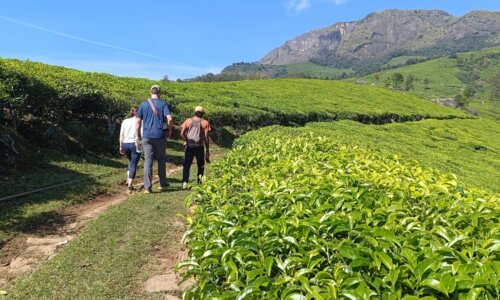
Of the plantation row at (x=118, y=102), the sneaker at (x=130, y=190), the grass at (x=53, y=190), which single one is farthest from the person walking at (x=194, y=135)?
the plantation row at (x=118, y=102)

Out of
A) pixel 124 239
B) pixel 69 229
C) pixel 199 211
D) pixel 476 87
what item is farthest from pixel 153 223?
pixel 476 87

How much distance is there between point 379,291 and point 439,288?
301 mm

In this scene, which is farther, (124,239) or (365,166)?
(124,239)

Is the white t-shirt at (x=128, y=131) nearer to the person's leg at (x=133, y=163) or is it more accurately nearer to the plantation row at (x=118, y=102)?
the person's leg at (x=133, y=163)

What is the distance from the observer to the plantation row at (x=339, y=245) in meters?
2.22

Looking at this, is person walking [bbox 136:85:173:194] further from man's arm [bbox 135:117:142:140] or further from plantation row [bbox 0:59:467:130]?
plantation row [bbox 0:59:467:130]

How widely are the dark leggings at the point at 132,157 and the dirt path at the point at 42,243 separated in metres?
1.28

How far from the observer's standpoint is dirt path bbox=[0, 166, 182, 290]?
5793 mm

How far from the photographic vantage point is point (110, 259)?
19.6 ft

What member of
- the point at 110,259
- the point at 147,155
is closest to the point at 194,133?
the point at 147,155

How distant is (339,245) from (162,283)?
137 inches

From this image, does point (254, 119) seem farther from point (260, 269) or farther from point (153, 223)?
point (260, 269)

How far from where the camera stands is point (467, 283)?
2.12 m

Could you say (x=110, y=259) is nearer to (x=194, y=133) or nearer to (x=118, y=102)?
(x=194, y=133)
